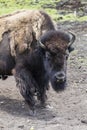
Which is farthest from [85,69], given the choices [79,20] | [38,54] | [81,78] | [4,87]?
[79,20]

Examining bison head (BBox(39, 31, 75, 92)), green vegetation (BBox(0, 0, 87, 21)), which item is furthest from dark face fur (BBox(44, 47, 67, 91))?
green vegetation (BBox(0, 0, 87, 21))

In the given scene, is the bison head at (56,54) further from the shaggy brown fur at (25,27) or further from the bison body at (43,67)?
the shaggy brown fur at (25,27)

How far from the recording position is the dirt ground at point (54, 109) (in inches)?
319

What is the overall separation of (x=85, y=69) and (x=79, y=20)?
512 cm

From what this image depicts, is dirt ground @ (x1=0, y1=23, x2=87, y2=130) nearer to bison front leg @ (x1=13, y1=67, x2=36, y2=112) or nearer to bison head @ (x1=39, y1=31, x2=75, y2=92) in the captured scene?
bison front leg @ (x1=13, y1=67, x2=36, y2=112)

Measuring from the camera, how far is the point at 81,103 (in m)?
9.12

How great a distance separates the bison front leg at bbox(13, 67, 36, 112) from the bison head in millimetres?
405

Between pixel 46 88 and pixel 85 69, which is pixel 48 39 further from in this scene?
pixel 85 69

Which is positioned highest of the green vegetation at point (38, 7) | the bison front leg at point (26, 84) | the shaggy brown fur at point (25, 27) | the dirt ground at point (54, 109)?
the shaggy brown fur at point (25, 27)

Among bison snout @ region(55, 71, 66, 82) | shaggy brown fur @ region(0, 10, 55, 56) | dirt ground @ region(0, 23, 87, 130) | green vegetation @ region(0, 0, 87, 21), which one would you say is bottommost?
green vegetation @ region(0, 0, 87, 21)

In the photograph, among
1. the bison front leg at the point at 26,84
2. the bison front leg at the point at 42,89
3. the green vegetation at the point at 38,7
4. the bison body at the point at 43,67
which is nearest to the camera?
the bison body at the point at 43,67

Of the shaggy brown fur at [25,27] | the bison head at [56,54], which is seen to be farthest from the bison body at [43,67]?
the shaggy brown fur at [25,27]

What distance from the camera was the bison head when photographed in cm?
821

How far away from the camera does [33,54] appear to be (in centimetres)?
879
